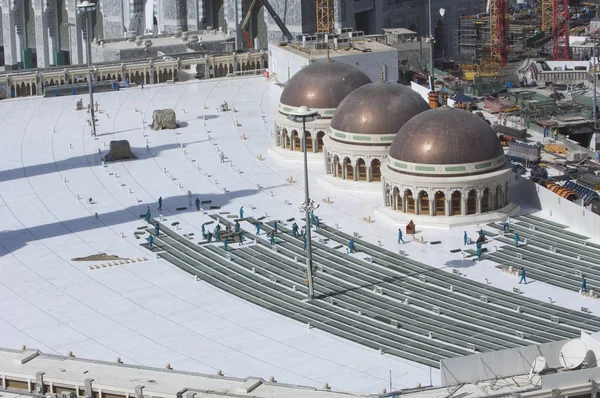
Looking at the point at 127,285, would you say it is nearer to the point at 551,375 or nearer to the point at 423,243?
the point at 423,243

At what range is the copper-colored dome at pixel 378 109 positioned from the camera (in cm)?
12031

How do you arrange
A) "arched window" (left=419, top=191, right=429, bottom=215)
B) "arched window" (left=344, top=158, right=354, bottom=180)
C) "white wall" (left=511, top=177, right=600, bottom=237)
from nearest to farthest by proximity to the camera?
"white wall" (left=511, top=177, right=600, bottom=237)
"arched window" (left=419, top=191, right=429, bottom=215)
"arched window" (left=344, top=158, right=354, bottom=180)

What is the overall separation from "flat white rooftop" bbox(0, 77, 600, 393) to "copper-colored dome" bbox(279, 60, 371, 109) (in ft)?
18.0

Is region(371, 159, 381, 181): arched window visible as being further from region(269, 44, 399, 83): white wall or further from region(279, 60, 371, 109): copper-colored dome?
region(269, 44, 399, 83): white wall

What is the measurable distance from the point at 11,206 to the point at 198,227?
1687cm

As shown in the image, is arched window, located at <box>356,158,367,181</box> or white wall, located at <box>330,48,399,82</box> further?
white wall, located at <box>330,48,399,82</box>

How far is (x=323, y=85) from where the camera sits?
433 ft

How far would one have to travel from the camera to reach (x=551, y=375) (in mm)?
68938

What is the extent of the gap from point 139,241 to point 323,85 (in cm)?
2912

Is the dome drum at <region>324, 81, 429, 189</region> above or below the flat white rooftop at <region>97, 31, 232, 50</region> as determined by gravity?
below

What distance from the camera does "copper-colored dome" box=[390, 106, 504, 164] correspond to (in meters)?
109

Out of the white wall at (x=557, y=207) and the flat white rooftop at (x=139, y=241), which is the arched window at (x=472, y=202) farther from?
the white wall at (x=557, y=207)

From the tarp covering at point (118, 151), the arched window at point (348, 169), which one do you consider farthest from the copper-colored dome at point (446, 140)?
the tarp covering at point (118, 151)

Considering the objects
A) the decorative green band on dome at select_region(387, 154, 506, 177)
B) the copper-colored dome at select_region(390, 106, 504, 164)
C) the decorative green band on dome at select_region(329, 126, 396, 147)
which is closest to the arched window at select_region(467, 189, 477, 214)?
the decorative green band on dome at select_region(387, 154, 506, 177)
